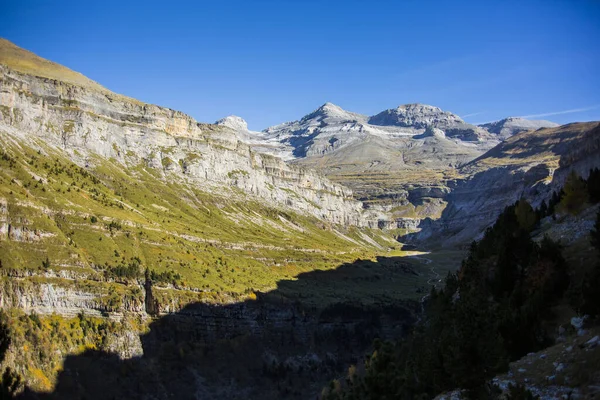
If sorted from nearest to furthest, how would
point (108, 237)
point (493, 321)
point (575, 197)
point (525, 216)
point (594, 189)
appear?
point (493, 321) < point (594, 189) < point (575, 197) < point (525, 216) < point (108, 237)

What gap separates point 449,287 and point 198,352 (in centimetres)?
5979

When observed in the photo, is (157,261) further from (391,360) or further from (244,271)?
(391,360)

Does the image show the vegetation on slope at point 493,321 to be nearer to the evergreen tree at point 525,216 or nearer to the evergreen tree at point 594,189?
the evergreen tree at point 594,189

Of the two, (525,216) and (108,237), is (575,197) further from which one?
(108,237)

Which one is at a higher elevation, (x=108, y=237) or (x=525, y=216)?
(x=525, y=216)

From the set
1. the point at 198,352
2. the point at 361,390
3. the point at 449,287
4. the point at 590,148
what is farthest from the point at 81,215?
the point at 590,148

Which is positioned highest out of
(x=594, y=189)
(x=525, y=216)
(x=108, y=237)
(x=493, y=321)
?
(x=594, y=189)

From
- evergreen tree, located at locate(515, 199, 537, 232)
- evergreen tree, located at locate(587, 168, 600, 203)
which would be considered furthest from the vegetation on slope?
evergreen tree, located at locate(515, 199, 537, 232)

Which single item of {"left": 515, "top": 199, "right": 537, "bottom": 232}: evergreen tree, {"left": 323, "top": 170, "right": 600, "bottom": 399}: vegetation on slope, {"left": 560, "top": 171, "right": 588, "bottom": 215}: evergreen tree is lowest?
{"left": 323, "top": 170, "right": 600, "bottom": 399}: vegetation on slope

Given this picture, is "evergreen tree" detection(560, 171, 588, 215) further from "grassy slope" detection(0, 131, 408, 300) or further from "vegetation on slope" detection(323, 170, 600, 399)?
"grassy slope" detection(0, 131, 408, 300)

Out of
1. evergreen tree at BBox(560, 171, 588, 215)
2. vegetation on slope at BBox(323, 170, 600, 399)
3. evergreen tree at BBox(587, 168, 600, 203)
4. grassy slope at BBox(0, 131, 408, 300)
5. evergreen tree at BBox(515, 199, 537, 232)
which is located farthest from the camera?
grassy slope at BBox(0, 131, 408, 300)

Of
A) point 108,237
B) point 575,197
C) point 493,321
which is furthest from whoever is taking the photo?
point 108,237

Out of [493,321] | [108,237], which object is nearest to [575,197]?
[493,321]

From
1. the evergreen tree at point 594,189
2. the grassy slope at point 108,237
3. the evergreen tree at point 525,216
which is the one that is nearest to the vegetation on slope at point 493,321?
the evergreen tree at point 594,189
